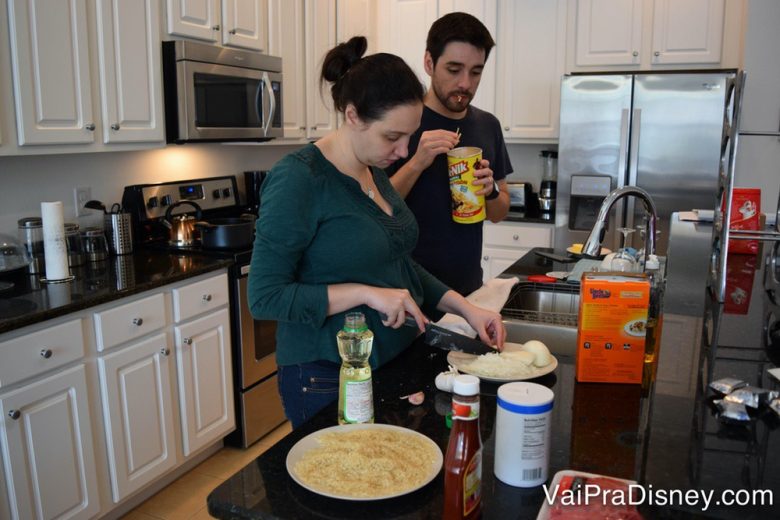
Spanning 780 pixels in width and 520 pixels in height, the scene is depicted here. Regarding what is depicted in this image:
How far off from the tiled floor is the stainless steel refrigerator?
7.48 ft

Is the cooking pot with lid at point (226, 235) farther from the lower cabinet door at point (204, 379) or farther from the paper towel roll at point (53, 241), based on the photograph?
the paper towel roll at point (53, 241)

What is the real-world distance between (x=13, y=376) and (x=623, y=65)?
3.54 meters

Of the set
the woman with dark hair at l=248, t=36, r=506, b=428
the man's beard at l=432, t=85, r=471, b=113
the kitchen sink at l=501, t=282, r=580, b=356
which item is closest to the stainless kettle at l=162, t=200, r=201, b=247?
the man's beard at l=432, t=85, r=471, b=113

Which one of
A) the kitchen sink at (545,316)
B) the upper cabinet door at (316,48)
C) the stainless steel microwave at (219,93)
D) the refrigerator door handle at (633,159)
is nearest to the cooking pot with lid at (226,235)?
the stainless steel microwave at (219,93)

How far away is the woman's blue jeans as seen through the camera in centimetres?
135

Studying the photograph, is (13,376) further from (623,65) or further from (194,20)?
(623,65)

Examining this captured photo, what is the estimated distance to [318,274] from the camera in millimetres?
1325

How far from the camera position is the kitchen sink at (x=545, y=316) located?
162 cm

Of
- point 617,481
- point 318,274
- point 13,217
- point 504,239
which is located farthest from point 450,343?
point 504,239

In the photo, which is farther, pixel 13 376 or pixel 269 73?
pixel 269 73

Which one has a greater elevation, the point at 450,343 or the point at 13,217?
the point at 13,217

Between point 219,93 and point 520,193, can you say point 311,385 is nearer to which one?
point 219,93

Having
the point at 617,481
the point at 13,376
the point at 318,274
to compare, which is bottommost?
the point at 13,376

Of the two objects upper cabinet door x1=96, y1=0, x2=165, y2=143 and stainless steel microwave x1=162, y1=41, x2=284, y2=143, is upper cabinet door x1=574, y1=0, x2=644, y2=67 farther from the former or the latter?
upper cabinet door x1=96, y1=0, x2=165, y2=143
